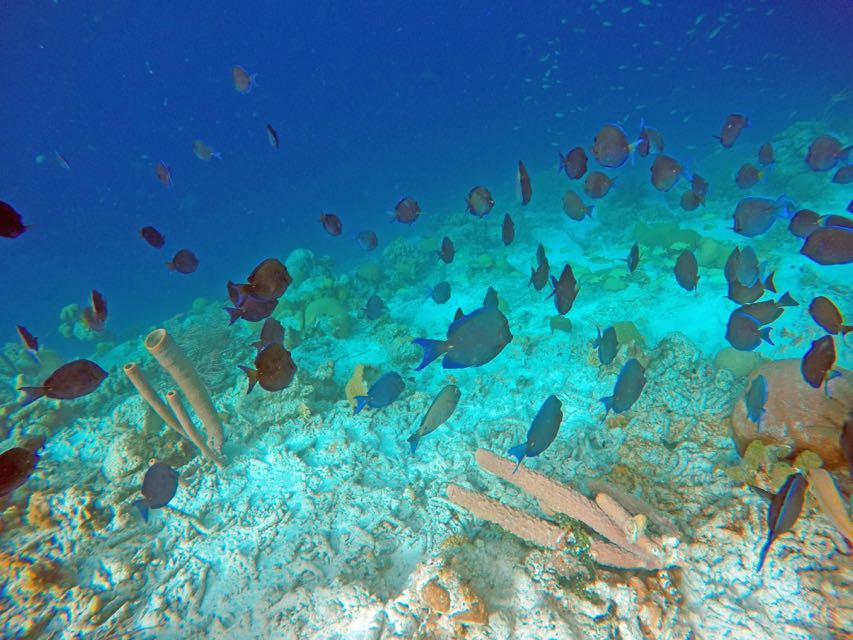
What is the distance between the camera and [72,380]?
3494 mm

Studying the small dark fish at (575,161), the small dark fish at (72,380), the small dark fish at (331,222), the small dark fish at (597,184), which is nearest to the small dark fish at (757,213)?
the small dark fish at (597,184)

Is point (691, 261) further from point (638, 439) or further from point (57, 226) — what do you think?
point (57, 226)

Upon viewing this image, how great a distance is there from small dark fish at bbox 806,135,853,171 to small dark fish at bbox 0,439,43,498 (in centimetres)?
1077

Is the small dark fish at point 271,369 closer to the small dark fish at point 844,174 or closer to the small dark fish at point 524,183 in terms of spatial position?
the small dark fish at point 524,183

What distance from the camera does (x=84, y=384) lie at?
355 centimetres

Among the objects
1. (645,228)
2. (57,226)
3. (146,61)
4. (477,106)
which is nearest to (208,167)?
(146,61)

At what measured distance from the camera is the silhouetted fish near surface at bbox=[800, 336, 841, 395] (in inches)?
106

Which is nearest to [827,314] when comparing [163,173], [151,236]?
[151,236]

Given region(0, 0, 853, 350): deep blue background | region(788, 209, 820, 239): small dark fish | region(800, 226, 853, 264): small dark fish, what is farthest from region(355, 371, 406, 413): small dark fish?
region(0, 0, 853, 350): deep blue background

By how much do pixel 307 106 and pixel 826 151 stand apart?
392 ft

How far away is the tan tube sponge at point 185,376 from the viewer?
4492mm

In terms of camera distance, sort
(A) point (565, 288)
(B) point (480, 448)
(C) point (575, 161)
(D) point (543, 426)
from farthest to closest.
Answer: (C) point (575, 161), (B) point (480, 448), (A) point (565, 288), (D) point (543, 426)

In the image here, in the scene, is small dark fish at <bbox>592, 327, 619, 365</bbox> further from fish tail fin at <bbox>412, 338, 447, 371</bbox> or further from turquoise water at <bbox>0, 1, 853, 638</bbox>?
fish tail fin at <bbox>412, 338, 447, 371</bbox>

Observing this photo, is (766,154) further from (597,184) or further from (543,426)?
(543,426)
